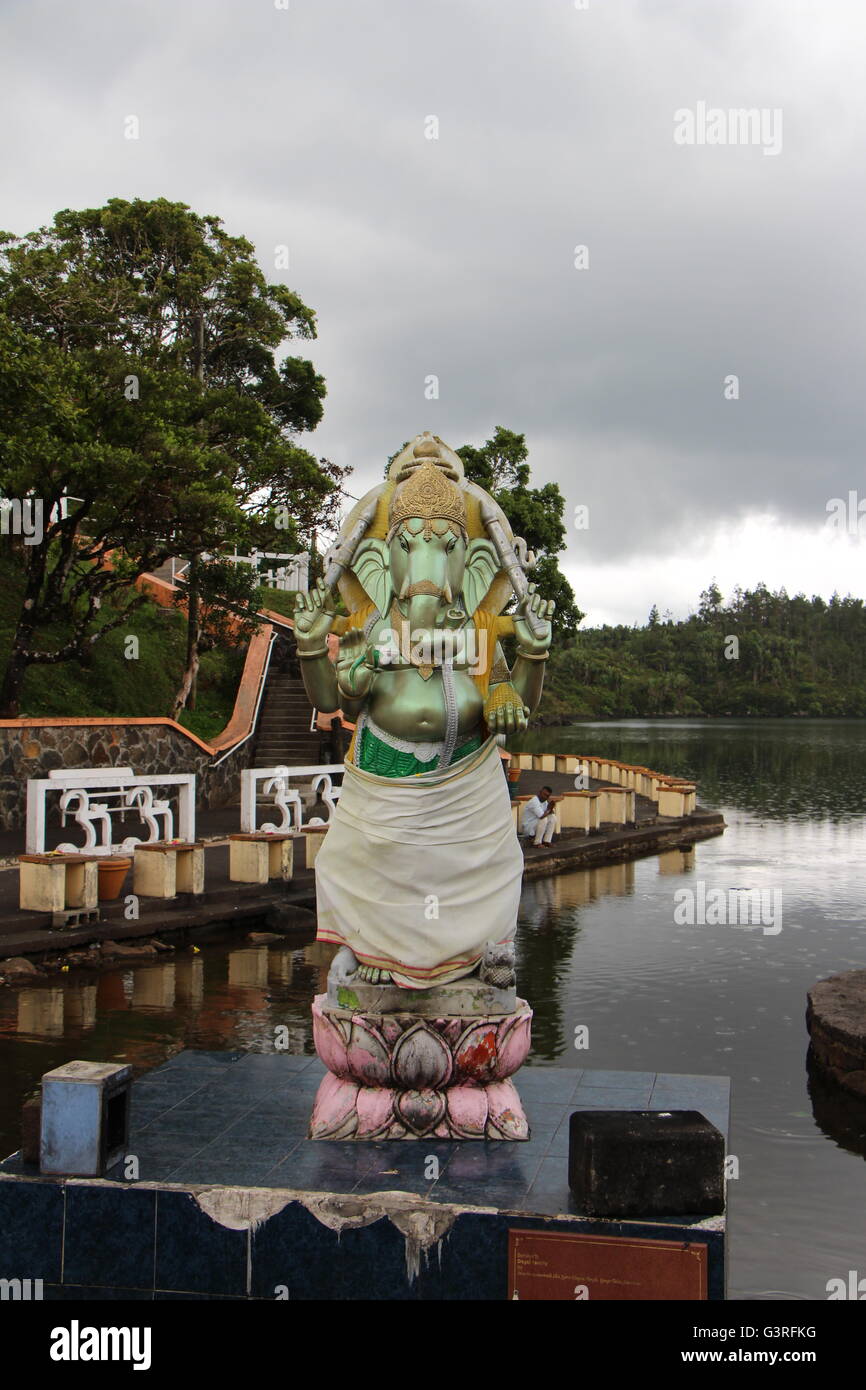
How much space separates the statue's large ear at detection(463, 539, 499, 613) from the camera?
5.96 metres

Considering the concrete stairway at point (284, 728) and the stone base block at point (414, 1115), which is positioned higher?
the concrete stairway at point (284, 728)

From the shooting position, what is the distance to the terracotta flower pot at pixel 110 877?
11836 millimetres

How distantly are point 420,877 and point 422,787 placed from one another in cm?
Answer: 43

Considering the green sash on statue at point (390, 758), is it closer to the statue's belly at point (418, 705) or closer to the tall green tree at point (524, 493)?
the statue's belly at point (418, 705)

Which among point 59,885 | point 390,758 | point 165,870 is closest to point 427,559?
point 390,758

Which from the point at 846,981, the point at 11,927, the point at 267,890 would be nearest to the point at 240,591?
the point at 267,890

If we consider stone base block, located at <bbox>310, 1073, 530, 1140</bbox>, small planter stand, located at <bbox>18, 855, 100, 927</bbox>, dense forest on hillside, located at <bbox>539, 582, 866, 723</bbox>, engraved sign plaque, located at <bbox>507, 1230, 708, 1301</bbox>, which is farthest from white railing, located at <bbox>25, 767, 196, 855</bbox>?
dense forest on hillside, located at <bbox>539, 582, 866, 723</bbox>

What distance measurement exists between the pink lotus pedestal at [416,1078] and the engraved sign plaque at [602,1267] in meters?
0.91

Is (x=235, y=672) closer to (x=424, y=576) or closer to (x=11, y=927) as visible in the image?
(x=11, y=927)

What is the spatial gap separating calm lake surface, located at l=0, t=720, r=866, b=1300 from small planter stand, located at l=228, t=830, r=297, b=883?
5.18 ft

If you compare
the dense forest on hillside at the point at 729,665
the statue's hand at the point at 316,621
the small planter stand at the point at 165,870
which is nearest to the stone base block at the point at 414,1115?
the statue's hand at the point at 316,621

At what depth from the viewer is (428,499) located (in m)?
5.80

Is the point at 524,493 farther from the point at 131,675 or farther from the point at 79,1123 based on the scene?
the point at 79,1123
